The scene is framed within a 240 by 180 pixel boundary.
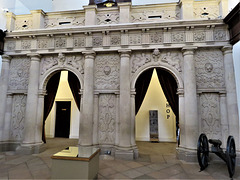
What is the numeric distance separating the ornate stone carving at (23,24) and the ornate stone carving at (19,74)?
141 centimetres

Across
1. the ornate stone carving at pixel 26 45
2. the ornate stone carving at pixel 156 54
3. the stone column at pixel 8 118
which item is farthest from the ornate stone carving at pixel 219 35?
the stone column at pixel 8 118

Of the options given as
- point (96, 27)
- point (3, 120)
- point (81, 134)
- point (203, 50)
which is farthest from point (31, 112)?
point (203, 50)

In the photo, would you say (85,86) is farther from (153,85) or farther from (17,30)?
(153,85)

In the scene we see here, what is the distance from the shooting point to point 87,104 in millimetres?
5633

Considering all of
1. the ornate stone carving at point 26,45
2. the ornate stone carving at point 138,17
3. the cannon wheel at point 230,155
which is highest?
the ornate stone carving at point 138,17

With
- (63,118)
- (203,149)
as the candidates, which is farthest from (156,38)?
(63,118)

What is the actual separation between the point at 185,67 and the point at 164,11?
7.74 feet

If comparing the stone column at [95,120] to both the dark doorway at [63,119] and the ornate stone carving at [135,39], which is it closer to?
the ornate stone carving at [135,39]

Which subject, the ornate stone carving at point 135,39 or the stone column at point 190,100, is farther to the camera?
the ornate stone carving at point 135,39

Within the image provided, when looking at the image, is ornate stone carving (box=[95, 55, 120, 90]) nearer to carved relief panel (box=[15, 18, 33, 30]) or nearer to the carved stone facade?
the carved stone facade

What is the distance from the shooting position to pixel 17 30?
6.39 metres

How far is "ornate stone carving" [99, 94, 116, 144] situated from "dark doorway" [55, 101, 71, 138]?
469 cm

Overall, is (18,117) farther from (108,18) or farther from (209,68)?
(209,68)

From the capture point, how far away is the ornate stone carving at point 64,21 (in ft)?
20.3
